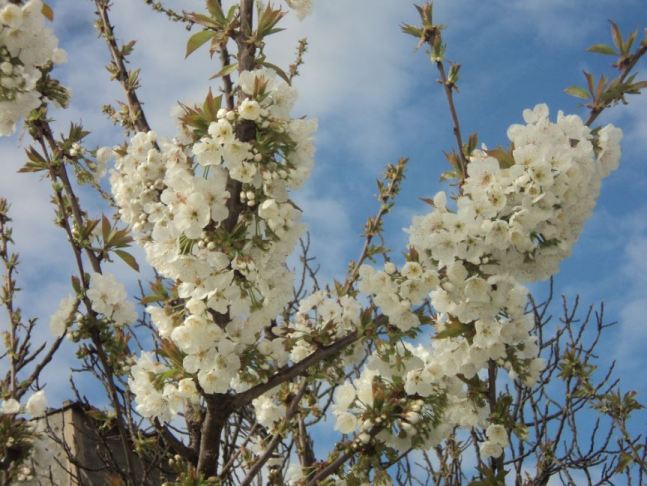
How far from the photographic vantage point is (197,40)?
10.6 feet

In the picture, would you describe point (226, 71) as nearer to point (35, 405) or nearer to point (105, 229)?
point (105, 229)

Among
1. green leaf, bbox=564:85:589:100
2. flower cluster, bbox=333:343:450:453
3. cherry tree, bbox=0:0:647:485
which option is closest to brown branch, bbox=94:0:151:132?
cherry tree, bbox=0:0:647:485

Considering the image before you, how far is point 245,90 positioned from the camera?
310 cm

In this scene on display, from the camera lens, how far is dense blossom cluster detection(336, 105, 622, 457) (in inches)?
110

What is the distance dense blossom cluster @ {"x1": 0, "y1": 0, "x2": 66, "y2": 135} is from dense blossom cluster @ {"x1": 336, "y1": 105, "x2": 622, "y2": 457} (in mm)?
1445

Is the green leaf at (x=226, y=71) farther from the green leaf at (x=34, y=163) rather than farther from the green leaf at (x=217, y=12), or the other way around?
the green leaf at (x=34, y=163)

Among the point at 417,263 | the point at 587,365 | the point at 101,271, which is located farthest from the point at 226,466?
the point at 587,365

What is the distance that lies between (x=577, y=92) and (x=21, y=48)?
2.19 meters

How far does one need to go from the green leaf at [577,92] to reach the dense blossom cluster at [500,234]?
0.18 meters

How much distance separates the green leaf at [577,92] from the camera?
10.4 feet

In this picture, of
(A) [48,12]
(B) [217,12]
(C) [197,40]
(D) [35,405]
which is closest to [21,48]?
(A) [48,12]

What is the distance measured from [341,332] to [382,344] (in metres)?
0.31

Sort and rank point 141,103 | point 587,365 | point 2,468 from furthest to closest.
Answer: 1. point 587,365
2. point 141,103
3. point 2,468

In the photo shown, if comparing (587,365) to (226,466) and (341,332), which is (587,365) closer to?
(341,332)
